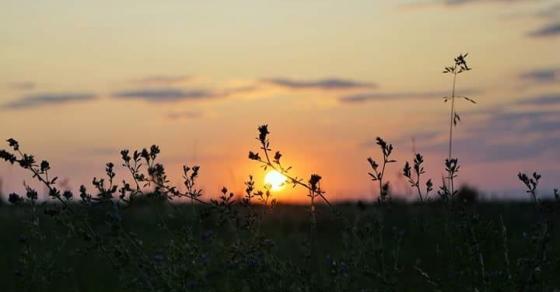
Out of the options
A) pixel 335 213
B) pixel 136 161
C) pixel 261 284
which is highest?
pixel 136 161

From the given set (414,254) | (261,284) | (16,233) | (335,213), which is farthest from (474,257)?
(16,233)

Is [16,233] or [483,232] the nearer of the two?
[483,232]

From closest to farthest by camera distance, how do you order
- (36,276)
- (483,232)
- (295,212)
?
1. (483,232)
2. (36,276)
3. (295,212)

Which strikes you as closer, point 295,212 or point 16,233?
point 16,233

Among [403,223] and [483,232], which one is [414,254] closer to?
[403,223]

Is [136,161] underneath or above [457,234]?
above

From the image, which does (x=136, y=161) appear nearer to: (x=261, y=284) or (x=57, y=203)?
(x=57, y=203)

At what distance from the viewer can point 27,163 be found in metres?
5.93

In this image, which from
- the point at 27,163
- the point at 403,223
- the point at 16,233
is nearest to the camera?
the point at 27,163

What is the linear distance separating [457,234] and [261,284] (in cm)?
154

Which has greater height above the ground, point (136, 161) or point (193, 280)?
point (136, 161)

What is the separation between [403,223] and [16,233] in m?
8.60

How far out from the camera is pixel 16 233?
18484 millimetres

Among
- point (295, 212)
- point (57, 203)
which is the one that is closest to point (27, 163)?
point (57, 203)
